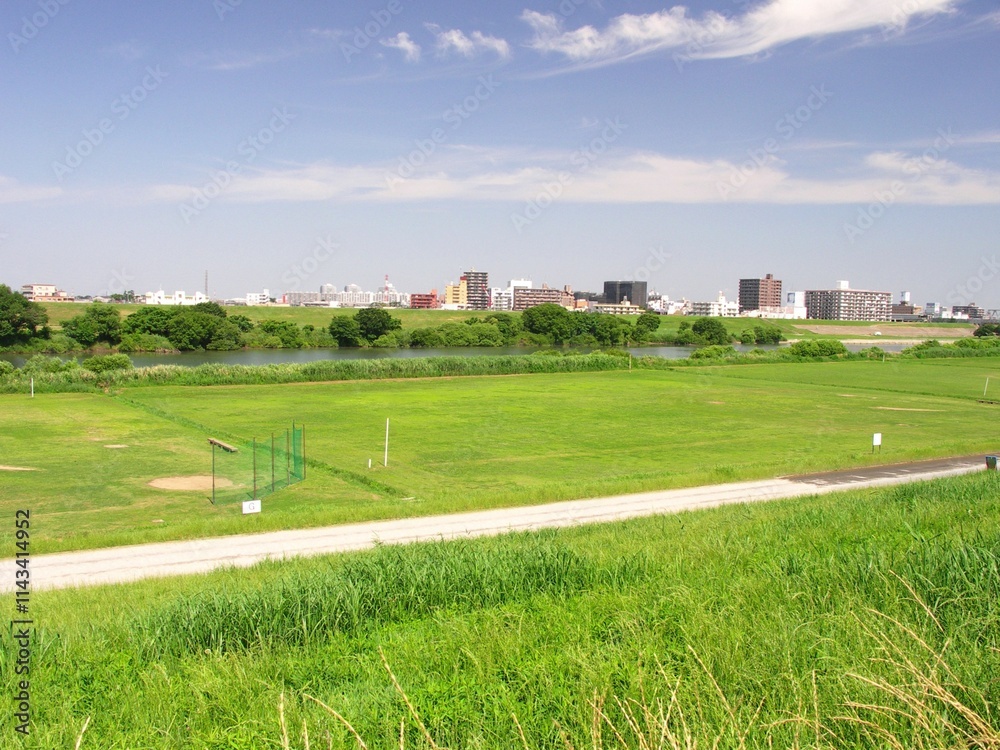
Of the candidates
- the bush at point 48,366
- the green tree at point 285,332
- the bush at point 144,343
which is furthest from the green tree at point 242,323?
the bush at point 48,366

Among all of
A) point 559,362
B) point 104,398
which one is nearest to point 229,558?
point 104,398

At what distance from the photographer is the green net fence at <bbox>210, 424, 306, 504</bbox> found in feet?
74.8

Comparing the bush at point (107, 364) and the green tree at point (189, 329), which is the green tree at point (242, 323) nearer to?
the green tree at point (189, 329)

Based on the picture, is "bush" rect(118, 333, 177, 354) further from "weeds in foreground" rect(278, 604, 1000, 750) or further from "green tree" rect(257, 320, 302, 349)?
"weeds in foreground" rect(278, 604, 1000, 750)

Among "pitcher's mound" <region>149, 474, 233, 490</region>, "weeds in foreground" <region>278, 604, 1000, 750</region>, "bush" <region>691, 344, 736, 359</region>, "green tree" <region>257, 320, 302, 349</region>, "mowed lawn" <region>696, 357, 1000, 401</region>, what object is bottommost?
"mowed lawn" <region>696, 357, 1000, 401</region>

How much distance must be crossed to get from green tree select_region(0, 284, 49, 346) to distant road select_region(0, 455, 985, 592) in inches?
3396

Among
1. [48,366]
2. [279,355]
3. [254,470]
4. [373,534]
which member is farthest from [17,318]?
[373,534]

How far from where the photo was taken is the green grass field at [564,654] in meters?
4.60

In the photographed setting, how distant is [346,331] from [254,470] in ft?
297

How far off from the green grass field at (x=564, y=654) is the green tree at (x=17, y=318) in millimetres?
94100

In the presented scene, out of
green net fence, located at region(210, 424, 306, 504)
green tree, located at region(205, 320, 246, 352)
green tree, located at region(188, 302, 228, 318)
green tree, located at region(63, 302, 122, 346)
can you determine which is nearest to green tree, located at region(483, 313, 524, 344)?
green tree, located at region(205, 320, 246, 352)

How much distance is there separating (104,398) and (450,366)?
27.1 meters

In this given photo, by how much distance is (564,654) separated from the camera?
19.5 ft

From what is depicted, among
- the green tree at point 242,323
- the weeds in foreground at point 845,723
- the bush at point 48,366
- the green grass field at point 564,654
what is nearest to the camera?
the weeds in foreground at point 845,723
